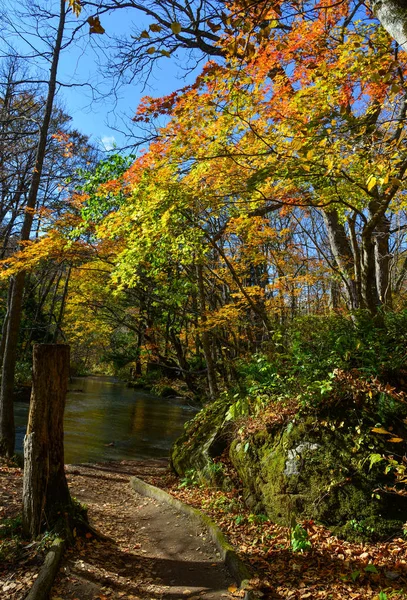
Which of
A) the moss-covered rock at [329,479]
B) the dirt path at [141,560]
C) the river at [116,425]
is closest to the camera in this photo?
the dirt path at [141,560]

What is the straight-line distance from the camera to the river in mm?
11533

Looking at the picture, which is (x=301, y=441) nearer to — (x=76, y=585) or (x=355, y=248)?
(x=76, y=585)

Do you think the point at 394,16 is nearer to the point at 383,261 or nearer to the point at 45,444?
the point at 45,444

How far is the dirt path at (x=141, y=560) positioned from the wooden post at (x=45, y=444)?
0.54m

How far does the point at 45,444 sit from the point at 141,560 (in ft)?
5.84

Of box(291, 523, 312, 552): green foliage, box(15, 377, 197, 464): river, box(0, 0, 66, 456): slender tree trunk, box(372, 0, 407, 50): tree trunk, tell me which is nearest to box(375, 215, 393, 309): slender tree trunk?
box(291, 523, 312, 552): green foliage

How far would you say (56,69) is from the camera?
370 inches

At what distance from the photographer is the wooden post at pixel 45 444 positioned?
4.15 meters

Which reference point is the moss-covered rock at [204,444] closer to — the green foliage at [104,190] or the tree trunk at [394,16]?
the green foliage at [104,190]

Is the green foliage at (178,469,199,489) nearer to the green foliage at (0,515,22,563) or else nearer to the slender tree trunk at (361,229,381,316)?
the green foliage at (0,515,22,563)

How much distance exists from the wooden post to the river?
655 centimetres

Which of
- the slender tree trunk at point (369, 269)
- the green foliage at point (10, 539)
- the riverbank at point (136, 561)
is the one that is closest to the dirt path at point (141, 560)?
the riverbank at point (136, 561)

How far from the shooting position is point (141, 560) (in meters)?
4.40

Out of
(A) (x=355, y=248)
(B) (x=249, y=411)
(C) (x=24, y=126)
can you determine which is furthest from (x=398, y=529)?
(C) (x=24, y=126)
